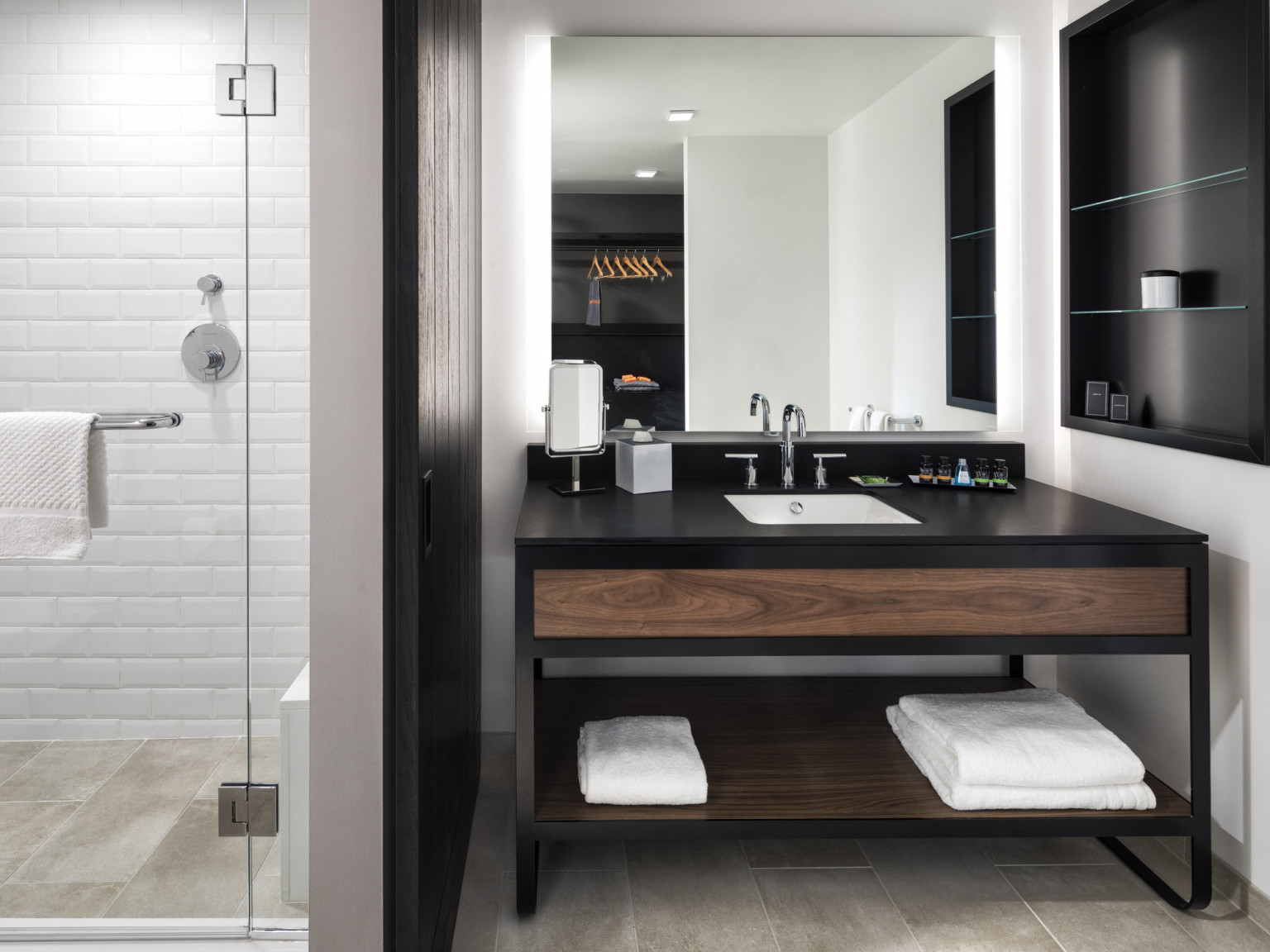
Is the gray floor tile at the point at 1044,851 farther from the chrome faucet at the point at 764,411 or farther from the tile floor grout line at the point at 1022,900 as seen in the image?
the chrome faucet at the point at 764,411

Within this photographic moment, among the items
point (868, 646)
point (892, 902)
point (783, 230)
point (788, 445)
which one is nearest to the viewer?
point (868, 646)

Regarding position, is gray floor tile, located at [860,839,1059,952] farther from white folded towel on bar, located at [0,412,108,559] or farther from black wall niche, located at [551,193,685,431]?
white folded towel on bar, located at [0,412,108,559]

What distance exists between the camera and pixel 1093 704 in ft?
8.71

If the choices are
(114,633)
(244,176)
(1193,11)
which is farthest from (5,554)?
(1193,11)

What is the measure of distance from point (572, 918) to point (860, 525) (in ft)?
3.41

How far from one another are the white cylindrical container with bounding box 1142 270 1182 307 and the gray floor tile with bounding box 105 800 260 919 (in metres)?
2.31

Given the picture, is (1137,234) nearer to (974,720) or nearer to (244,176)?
(974,720)

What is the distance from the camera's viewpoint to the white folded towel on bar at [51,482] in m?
1.72

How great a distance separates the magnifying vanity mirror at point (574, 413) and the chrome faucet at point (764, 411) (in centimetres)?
48

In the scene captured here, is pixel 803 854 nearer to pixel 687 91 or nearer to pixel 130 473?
pixel 130 473

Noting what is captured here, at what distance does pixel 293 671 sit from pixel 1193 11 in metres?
2.44

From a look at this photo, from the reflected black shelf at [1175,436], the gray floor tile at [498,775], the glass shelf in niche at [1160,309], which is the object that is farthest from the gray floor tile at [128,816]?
the glass shelf in niche at [1160,309]

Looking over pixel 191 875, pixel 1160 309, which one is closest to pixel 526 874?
pixel 191 875

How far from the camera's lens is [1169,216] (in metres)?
2.27
